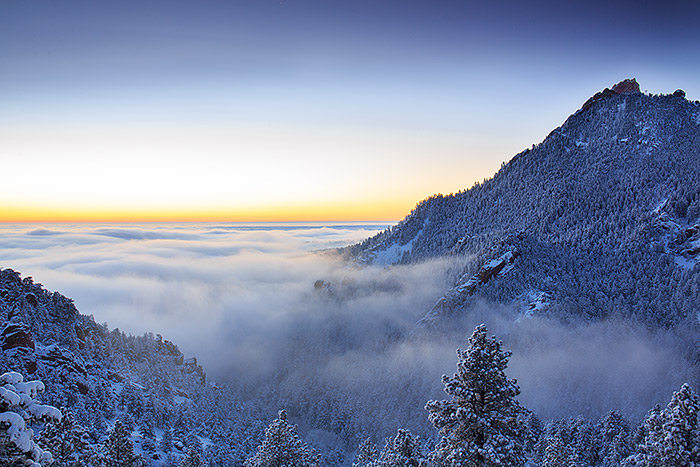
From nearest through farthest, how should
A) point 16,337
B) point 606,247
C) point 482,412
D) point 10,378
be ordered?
1. point 10,378
2. point 482,412
3. point 16,337
4. point 606,247

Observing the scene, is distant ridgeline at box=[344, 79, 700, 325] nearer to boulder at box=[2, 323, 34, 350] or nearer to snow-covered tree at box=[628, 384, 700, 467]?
snow-covered tree at box=[628, 384, 700, 467]

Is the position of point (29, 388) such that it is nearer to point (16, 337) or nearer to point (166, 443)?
point (16, 337)

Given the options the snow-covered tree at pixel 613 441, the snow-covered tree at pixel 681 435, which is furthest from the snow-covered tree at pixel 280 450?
the snow-covered tree at pixel 613 441

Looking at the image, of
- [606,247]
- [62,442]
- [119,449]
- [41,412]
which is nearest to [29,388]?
[41,412]

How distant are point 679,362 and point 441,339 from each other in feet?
218

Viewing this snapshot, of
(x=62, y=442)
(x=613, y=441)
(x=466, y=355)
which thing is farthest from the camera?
(x=613, y=441)

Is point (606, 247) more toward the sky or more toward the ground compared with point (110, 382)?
more toward the sky

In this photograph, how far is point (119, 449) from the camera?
33.8 metres

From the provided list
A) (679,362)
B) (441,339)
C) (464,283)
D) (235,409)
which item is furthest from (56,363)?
(679,362)

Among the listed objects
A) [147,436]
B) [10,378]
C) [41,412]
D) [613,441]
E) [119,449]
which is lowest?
[147,436]

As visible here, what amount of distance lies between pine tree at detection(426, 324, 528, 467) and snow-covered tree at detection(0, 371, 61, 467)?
14.2m

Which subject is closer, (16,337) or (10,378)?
(10,378)

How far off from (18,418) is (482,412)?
53.4 feet

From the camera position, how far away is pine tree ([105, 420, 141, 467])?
109 ft
